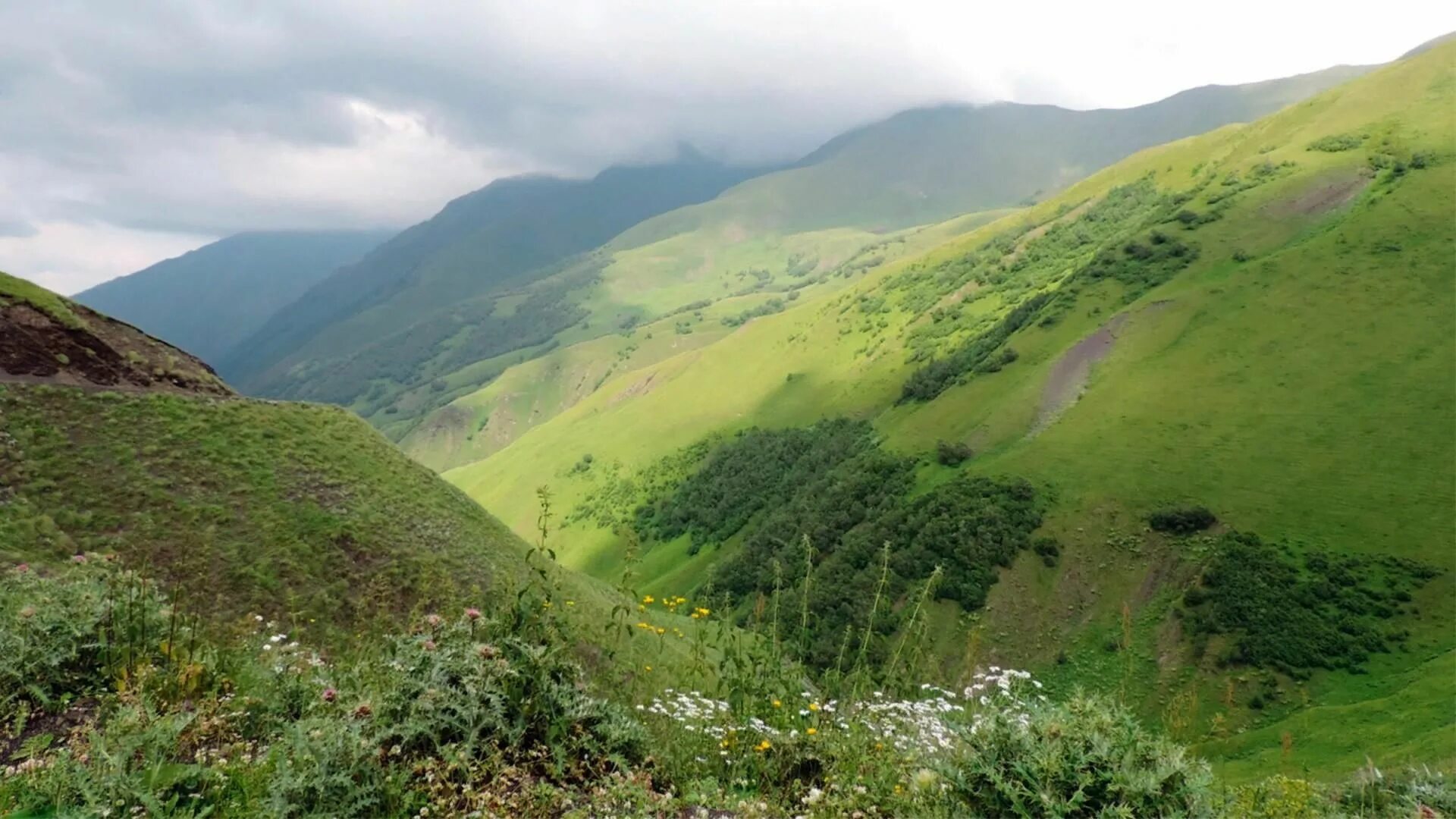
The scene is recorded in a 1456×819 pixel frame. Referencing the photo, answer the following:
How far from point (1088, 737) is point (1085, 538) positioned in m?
56.2

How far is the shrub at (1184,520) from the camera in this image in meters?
52.9

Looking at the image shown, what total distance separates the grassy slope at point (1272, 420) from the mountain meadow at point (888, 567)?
14.0 inches

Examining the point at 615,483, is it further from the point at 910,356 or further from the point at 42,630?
the point at 42,630

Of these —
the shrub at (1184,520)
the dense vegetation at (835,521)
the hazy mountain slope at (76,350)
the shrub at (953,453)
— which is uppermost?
the hazy mountain slope at (76,350)

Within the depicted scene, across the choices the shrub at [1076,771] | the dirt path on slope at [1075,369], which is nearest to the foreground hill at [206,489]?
the shrub at [1076,771]

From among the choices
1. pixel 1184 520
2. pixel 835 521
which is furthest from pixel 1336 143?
pixel 835 521

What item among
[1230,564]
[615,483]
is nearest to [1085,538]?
[1230,564]

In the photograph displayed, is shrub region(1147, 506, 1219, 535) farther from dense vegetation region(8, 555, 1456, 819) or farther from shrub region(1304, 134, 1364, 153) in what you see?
shrub region(1304, 134, 1364, 153)

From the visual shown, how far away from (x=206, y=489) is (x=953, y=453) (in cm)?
6737

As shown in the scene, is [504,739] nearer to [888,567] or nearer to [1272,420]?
[888,567]

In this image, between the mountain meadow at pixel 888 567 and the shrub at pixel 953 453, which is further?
the shrub at pixel 953 453

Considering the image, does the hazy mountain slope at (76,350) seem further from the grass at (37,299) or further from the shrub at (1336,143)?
the shrub at (1336,143)

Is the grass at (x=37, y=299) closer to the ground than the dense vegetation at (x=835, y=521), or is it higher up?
higher up

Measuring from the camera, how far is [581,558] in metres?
129
